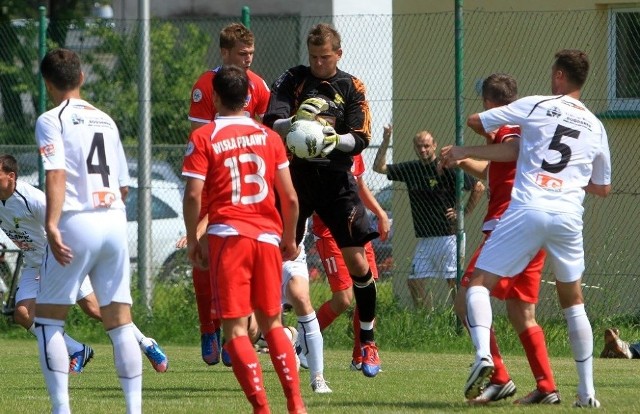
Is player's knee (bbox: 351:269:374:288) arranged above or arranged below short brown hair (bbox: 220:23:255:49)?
below

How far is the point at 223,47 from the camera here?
30.4 ft

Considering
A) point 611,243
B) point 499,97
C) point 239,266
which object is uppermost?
point 499,97

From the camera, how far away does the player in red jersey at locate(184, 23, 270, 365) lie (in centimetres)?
922

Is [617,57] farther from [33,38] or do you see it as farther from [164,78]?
[164,78]

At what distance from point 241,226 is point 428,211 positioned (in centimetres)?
643

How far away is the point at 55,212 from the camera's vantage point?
21.3ft

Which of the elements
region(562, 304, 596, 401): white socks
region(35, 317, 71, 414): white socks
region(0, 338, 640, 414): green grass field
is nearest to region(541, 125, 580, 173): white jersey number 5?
region(562, 304, 596, 401): white socks

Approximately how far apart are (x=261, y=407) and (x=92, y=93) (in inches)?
608

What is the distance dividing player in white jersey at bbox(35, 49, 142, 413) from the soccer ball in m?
1.75

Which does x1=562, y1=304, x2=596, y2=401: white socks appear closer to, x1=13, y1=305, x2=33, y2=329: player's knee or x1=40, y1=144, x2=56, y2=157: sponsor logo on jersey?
x1=40, y1=144, x2=56, y2=157: sponsor logo on jersey

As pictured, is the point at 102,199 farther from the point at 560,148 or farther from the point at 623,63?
the point at 623,63

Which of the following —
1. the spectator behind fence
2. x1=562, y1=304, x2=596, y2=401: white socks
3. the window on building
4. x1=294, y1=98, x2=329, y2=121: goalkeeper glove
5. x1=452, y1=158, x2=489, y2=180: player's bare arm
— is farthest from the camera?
the window on building

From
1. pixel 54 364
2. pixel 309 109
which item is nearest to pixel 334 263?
pixel 309 109

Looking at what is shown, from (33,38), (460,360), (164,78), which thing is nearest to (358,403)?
(460,360)
